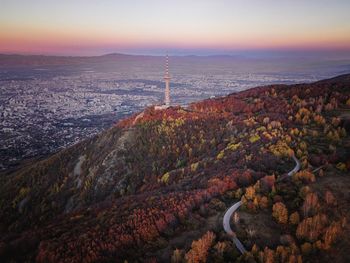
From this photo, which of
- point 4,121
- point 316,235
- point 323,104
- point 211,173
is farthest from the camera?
point 4,121

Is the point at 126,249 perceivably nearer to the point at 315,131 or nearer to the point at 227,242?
the point at 227,242

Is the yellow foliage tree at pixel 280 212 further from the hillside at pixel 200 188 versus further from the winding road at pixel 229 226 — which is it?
the winding road at pixel 229 226

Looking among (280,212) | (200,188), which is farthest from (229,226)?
(200,188)

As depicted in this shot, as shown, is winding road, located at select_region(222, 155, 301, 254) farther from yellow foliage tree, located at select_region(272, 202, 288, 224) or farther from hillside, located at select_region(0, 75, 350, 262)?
yellow foliage tree, located at select_region(272, 202, 288, 224)

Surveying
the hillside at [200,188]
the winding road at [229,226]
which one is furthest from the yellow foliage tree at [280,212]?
the winding road at [229,226]

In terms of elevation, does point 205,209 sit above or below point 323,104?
below

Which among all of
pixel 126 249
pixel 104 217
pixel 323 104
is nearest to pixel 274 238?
pixel 126 249

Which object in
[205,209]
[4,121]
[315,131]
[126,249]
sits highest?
[315,131]

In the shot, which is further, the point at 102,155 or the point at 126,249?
the point at 102,155
